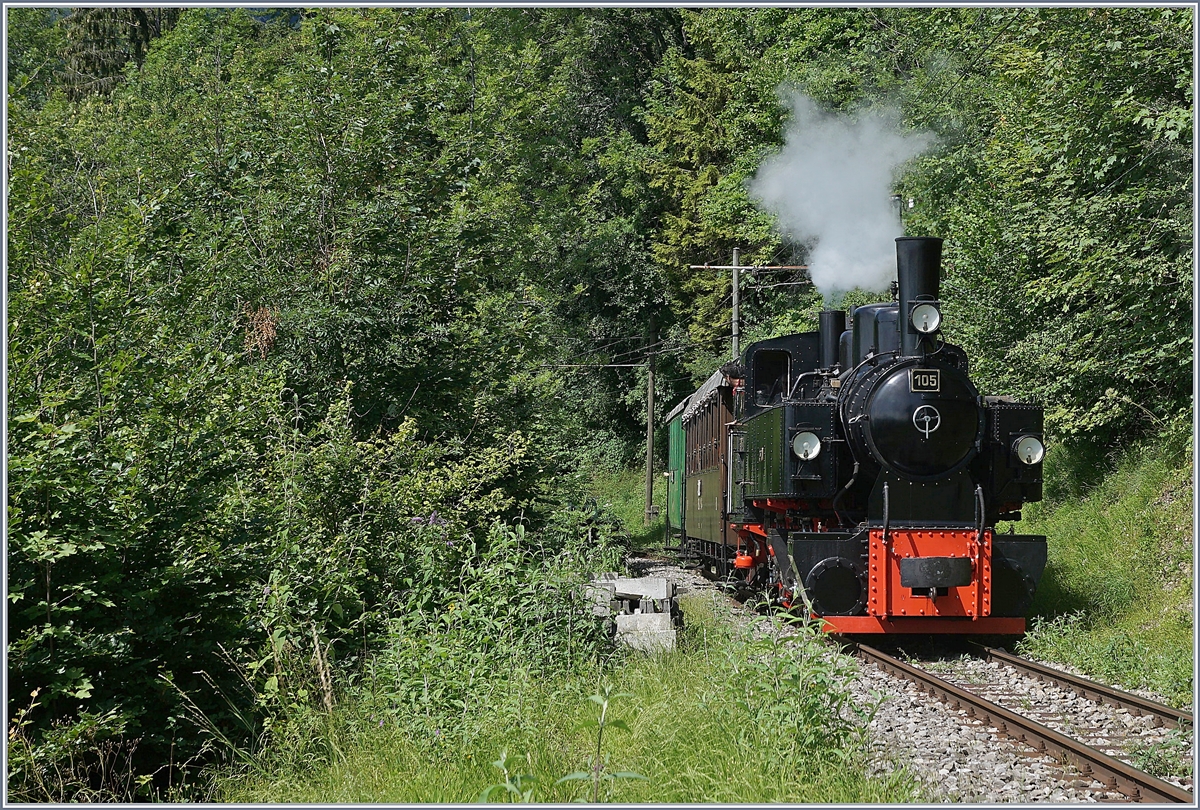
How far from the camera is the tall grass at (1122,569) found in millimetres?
8609

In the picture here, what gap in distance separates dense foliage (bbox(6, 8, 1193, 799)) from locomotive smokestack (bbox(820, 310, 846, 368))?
3.08m

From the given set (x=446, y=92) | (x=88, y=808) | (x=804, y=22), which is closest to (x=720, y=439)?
(x=446, y=92)

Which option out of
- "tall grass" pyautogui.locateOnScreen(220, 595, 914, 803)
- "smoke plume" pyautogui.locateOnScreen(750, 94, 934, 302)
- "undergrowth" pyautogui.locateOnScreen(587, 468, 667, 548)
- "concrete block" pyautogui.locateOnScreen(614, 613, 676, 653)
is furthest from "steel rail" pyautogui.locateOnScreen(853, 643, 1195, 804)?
"undergrowth" pyautogui.locateOnScreen(587, 468, 667, 548)

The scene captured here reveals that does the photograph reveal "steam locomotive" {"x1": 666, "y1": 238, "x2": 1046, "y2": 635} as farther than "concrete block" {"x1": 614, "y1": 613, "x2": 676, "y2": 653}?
Yes

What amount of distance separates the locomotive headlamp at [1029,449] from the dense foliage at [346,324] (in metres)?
3.33

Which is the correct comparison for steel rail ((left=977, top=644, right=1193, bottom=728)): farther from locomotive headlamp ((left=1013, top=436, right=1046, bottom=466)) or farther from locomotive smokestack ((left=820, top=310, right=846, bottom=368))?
locomotive smokestack ((left=820, top=310, right=846, bottom=368))

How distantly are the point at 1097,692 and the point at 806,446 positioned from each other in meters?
3.03

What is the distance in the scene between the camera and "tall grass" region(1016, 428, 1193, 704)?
8.61 metres

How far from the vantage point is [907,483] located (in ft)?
30.7

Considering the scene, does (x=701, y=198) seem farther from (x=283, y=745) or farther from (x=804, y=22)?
(x=283, y=745)

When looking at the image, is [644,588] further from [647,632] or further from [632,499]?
[632,499]

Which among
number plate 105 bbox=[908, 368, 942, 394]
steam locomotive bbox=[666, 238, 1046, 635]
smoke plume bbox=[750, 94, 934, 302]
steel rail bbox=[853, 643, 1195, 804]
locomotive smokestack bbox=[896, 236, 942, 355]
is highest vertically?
smoke plume bbox=[750, 94, 934, 302]

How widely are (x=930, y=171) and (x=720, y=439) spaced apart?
30.0ft

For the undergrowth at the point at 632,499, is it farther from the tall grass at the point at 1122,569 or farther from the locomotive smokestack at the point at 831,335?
the locomotive smokestack at the point at 831,335
